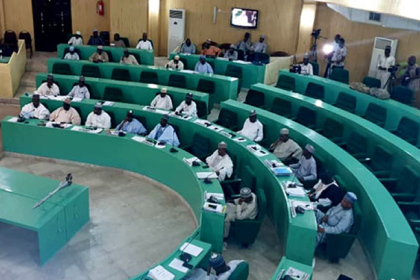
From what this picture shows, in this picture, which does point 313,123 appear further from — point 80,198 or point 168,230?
point 80,198

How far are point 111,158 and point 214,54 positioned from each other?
685 centimetres

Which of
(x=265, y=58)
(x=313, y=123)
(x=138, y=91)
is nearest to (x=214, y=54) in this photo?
(x=265, y=58)

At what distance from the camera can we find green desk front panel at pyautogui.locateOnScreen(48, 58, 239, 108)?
1211cm

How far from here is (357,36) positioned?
14.1 metres

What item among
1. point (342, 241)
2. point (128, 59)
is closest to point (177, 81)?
point (128, 59)

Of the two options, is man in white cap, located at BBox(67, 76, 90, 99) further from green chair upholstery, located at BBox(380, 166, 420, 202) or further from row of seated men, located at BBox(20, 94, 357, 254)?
green chair upholstery, located at BBox(380, 166, 420, 202)

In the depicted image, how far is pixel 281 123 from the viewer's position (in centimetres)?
948

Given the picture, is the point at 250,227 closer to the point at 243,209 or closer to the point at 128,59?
the point at 243,209

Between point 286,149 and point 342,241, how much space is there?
261 cm

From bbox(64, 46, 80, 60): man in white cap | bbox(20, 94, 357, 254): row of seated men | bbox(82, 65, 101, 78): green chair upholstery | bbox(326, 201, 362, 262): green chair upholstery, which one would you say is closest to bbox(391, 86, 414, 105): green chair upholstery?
bbox(20, 94, 357, 254): row of seated men

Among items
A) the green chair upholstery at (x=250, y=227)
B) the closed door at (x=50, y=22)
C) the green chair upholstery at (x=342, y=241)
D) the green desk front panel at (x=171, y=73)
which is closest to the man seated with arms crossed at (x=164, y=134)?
the green desk front panel at (x=171, y=73)

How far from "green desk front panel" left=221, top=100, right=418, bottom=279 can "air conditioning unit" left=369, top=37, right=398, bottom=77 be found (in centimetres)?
515

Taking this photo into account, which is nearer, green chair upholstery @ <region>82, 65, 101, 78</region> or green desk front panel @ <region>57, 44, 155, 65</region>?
green chair upholstery @ <region>82, 65, 101, 78</region>

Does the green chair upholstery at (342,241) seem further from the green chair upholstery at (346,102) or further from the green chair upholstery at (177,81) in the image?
the green chair upholstery at (177,81)
